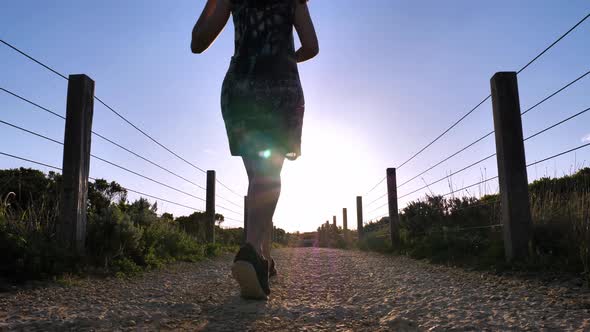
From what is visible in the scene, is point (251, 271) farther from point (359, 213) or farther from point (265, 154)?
point (359, 213)

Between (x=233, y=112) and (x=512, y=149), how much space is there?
270 cm

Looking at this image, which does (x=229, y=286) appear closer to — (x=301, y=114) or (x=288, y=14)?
(x=301, y=114)

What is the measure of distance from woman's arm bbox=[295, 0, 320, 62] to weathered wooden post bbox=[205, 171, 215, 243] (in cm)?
761

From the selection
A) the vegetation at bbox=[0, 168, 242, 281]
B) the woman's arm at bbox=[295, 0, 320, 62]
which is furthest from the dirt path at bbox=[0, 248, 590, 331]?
the woman's arm at bbox=[295, 0, 320, 62]

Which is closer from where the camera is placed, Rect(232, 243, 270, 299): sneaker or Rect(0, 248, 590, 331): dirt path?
Rect(0, 248, 590, 331): dirt path

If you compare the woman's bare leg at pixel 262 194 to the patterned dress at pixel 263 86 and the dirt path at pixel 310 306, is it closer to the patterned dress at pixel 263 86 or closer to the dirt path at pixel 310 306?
the patterned dress at pixel 263 86

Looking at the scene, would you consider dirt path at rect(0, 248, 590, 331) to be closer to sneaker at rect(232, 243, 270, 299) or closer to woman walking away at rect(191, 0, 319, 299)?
sneaker at rect(232, 243, 270, 299)

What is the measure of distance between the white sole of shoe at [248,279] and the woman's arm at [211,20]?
132 cm

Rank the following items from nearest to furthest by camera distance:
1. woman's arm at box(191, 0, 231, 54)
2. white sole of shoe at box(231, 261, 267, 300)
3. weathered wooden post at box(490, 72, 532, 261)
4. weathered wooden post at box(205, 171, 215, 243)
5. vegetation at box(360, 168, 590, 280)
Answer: white sole of shoe at box(231, 261, 267, 300)
woman's arm at box(191, 0, 231, 54)
vegetation at box(360, 168, 590, 280)
weathered wooden post at box(490, 72, 532, 261)
weathered wooden post at box(205, 171, 215, 243)

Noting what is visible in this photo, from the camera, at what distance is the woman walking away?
7.72ft

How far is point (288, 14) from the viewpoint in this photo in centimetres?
249

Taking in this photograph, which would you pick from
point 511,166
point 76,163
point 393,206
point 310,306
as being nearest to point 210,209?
point 393,206

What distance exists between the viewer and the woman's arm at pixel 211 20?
2.48m

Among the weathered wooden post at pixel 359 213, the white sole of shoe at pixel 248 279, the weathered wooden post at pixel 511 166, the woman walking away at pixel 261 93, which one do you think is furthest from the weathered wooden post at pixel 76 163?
the weathered wooden post at pixel 359 213
